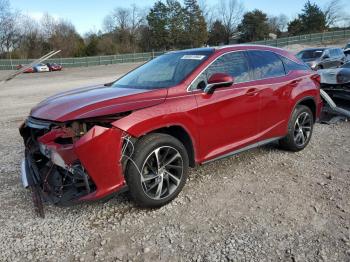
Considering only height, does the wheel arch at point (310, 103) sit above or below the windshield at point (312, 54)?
below

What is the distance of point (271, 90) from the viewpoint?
489cm

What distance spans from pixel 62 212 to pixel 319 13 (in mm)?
84989

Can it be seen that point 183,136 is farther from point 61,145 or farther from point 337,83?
point 337,83

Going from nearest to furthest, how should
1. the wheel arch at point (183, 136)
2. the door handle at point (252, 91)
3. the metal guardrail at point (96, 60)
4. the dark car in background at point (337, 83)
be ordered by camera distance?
1. the wheel arch at point (183, 136)
2. the door handle at point (252, 91)
3. the dark car in background at point (337, 83)
4. the metal guardrail at point (96, 60)

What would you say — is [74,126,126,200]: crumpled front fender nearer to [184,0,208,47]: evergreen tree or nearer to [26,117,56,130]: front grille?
[26,117,56,130]: front grille

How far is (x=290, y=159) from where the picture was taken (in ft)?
17.4

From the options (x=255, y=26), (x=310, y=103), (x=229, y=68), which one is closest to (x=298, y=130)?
(x=310, y=103)

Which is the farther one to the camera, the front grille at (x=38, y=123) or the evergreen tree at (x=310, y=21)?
the evergreen tree at (x=310, y=21)

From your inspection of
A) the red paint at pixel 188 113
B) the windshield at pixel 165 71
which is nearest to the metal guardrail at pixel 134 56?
the windshield at pixel 165 71

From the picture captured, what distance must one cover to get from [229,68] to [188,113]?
1.06 metres

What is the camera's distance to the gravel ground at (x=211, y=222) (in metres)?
3.10

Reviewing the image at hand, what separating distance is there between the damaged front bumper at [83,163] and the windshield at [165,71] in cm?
114

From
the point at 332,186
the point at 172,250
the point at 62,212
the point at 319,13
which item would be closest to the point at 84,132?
the point at 62,212

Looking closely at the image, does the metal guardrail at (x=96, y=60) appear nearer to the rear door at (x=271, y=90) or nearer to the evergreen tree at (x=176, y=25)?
the evergreen tree at (x=176, y=25)
